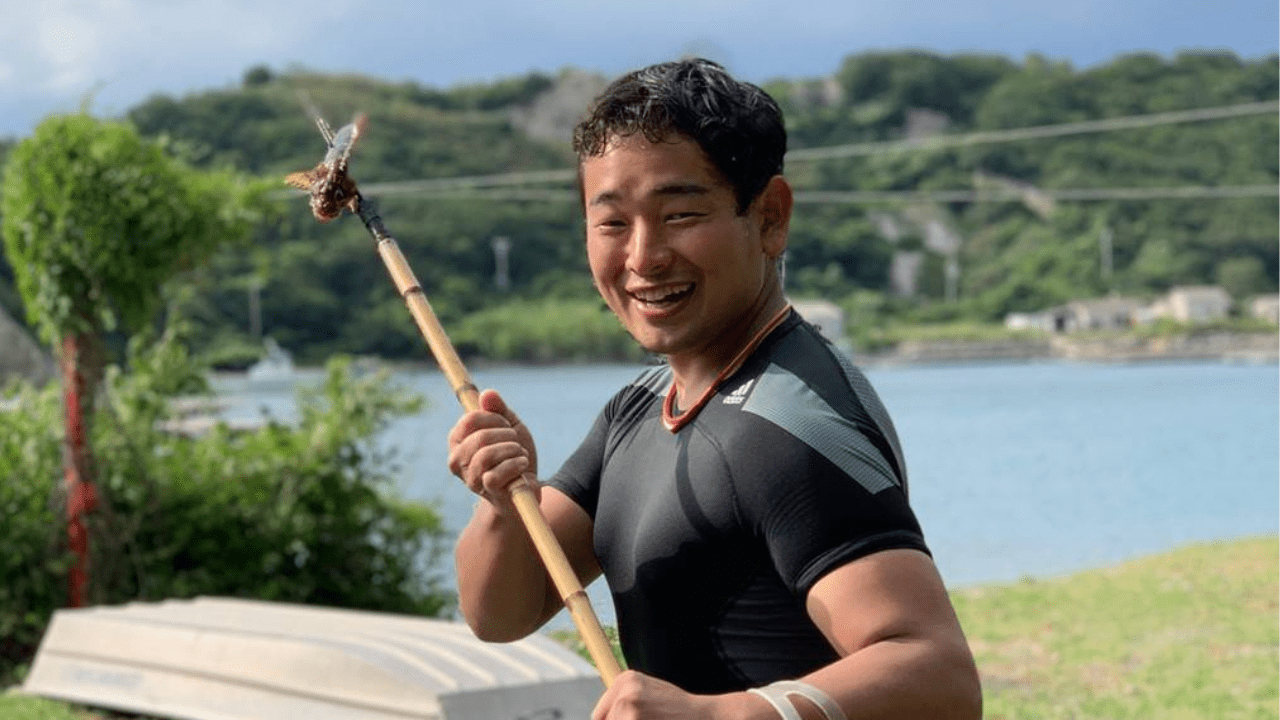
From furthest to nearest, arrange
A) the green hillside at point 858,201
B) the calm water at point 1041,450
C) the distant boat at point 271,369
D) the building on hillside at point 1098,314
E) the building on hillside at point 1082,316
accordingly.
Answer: the building on hillside at point 1098,314 < the building on hillside at point 1082,316 < the green hillside at point 858,201 < the distant boat at point 271,369 < the calm water at point 1041,450

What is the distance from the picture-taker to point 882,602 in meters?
1.54

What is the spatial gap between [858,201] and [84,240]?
166ft

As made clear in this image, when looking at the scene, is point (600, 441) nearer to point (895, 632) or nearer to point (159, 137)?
point (895, 632)

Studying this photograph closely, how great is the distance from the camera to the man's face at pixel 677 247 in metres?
1.76

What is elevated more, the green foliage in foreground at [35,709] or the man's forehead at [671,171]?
the man's forehead at [671,171]

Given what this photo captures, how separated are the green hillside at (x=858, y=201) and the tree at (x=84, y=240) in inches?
1329

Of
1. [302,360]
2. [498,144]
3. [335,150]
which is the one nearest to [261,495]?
[335,150]

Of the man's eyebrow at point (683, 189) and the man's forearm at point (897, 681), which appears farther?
the man's eyebrow at point (683, 189)

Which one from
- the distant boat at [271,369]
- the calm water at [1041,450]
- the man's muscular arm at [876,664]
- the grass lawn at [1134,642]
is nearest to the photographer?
the man's muscular arm at [876,664]

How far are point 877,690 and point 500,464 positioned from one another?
0.48 m

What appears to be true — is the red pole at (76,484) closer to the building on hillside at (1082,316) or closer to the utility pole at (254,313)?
the utility pole at (254,313)

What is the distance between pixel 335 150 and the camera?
212cm

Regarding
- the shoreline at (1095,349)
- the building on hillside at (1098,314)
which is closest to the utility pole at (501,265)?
the shoreline at (1095,349)

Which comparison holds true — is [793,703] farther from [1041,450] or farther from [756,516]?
[1041,450]
